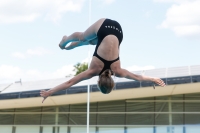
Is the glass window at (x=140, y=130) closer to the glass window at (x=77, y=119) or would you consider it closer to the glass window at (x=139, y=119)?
the glass window at (x=139, y=119)

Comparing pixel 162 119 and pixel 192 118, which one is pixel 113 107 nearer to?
pixel 162 119

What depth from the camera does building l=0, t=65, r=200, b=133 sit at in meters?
18.8

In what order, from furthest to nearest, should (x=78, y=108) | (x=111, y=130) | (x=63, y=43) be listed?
(x=78, y=108) < (x=111, y=130) < (x=63, y=43)

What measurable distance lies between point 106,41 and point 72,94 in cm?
1167

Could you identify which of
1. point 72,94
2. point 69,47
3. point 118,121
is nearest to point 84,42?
point 69,47

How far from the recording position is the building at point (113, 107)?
18828mm

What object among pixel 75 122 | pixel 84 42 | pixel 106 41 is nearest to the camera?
pixel 106 41

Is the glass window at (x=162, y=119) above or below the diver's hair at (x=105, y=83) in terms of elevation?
above

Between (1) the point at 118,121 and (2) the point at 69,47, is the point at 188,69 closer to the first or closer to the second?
(1) the point at 118,121

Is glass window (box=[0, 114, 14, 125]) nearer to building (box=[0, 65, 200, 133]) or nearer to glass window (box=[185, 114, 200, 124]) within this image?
building (box=[0, 65, 200, 133])

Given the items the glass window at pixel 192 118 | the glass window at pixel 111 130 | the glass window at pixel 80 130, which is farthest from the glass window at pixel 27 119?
the glass window at pixel 192 118

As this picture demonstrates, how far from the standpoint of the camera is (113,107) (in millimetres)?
20516

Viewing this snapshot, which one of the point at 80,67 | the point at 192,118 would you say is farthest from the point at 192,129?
the point at 80,67

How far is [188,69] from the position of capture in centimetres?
1919
